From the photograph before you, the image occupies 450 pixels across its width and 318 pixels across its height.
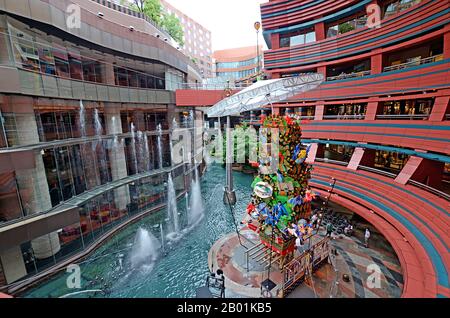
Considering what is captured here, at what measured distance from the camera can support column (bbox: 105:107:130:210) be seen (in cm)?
1727

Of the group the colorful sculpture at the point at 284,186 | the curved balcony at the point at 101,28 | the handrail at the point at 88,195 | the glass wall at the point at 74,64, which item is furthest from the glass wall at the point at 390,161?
the curved balcony at the point at 101,28

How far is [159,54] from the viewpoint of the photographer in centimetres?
1953

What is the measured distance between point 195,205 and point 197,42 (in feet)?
220

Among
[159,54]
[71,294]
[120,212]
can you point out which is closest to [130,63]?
[159,54]

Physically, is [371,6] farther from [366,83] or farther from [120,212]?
[120,212]

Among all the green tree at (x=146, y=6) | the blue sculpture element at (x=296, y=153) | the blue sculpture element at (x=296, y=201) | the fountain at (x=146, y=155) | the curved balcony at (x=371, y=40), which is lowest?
the blue sculpture element at (x=296, y=201)

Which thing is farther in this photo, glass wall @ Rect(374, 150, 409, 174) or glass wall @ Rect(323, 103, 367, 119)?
glass wall @ Rect(323, 103, 367, 119)

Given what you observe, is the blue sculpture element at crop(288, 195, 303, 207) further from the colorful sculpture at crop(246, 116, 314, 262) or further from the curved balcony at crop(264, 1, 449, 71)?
the curved balcony at crop(264, 1, 449, 71)

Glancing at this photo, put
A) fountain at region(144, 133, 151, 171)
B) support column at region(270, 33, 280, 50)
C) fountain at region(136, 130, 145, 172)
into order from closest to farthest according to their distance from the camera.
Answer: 1. fountain at region(136, 130, 145, 172)
2. fountain at region(144, 133, 151, 171)
3. support column at region(270, 33, 280, 50)

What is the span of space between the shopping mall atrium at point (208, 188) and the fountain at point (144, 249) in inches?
4.5

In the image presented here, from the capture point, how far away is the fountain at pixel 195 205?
1753 cm

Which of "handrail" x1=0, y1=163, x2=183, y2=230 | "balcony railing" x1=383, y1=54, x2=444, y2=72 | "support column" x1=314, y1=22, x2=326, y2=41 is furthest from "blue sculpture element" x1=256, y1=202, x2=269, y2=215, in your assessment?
"support column" x1=314, y1=22, x2=326, y2=41

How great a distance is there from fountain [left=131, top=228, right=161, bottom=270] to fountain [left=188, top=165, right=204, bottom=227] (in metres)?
3.14

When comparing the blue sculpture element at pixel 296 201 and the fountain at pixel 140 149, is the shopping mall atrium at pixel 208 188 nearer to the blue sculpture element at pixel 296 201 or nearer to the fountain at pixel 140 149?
the fountain at pixel 140 149
